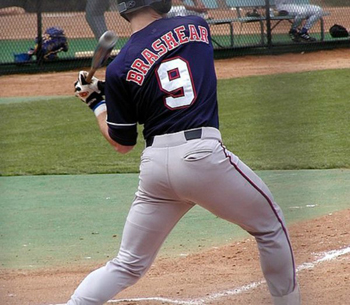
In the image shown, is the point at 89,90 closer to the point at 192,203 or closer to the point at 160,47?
the point at 160,47

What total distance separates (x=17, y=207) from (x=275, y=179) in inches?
84.3

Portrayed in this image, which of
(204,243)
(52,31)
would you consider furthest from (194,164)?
(52,31)

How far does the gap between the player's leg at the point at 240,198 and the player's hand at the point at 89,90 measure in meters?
0.60

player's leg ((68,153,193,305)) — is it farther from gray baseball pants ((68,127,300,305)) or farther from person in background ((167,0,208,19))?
person in background ((167,0,208,19))

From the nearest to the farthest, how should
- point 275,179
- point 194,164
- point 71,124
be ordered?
point 194,164 → point 275,179 → point 71,124

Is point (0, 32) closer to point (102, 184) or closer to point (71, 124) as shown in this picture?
point (71, 124)

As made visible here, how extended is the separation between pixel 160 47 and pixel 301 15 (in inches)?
398

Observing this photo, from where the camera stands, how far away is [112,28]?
559 inches

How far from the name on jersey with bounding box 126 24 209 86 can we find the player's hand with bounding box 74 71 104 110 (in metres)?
0.42

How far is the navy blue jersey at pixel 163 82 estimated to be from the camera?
10.0ft

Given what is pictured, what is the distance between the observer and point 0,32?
1449 centimetres

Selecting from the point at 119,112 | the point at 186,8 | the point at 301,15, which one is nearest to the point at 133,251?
the point at 119,112

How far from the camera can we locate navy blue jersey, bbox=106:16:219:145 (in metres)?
3.05

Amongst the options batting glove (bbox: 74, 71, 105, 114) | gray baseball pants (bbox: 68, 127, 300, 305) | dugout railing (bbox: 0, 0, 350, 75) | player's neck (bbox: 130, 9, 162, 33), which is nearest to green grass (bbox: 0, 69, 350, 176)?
dugout railing (bbox: 0, 0, 350, 75)
